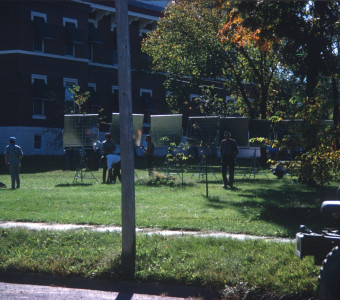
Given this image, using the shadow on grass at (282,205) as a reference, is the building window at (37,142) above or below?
above

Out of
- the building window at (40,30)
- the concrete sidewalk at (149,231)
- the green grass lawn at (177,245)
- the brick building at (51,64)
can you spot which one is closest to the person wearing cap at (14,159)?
the green grass lawn at (177,245)

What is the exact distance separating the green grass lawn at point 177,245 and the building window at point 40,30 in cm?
2447

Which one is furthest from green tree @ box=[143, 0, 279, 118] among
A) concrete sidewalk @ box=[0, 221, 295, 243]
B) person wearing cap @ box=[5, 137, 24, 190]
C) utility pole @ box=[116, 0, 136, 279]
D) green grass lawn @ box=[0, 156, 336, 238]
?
utility pole @ box=[116, 0, 136, 279]

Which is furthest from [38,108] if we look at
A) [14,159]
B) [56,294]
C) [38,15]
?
[56,294]

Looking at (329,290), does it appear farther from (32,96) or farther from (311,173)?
(32,96)

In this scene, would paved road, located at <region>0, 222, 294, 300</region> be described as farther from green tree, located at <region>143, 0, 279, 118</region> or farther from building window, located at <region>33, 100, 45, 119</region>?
building window, located at <region>33, 100, 45, 119</region>

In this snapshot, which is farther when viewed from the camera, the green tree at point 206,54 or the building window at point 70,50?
the building window at point 70,50

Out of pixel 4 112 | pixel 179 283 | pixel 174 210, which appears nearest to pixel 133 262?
pixel 179 283

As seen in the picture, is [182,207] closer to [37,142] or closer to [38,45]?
[37,142]

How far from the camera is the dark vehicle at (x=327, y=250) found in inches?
185

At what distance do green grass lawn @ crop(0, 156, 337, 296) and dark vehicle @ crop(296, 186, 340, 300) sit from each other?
143 centimetres

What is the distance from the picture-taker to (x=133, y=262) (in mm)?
7543

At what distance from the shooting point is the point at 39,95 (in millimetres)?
38562

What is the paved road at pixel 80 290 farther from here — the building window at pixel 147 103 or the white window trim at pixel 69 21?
the building window at pixel 147 103
